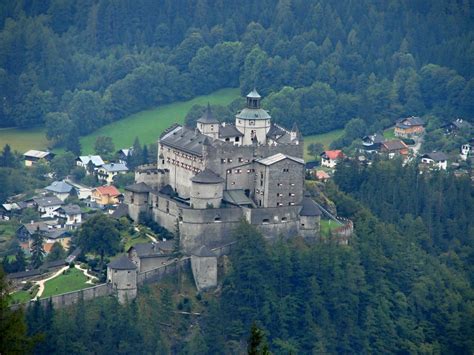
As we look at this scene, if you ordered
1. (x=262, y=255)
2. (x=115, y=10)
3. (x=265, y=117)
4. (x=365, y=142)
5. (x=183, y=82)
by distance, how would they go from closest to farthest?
(x=262, y=255) < (x=265, y=117) < (x=365, y=142) < (x=183, y=82) < (x=115, y=10)

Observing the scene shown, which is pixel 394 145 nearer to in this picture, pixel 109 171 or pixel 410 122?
pixel 410 122

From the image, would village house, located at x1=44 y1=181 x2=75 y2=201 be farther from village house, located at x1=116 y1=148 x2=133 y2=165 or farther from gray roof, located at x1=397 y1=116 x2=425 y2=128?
gray roof, located at x1=397 y1=116 x2=425 y2=128

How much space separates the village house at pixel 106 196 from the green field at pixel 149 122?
63.0ft

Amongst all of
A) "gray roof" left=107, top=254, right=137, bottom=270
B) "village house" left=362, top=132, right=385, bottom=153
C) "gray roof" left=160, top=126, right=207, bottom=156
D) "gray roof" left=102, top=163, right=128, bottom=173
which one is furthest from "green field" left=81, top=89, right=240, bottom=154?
"gray roof" left=107, top=254, right=137, bottom=270

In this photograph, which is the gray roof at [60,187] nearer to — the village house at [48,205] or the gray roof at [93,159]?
the village house at [48,205]

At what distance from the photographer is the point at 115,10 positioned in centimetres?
17550

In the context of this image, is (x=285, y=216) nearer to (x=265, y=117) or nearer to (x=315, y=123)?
(x=265, y=117)

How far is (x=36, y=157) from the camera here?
5571 inches

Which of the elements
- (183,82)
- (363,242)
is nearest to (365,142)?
A: (183,82)

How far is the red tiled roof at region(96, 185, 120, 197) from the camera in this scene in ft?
411

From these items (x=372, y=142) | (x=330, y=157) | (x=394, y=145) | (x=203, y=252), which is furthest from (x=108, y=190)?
(x=203, y=252)

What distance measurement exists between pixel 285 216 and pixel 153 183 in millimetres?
11270

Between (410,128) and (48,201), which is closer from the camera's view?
(48,201)

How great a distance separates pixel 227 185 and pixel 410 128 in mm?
53147
